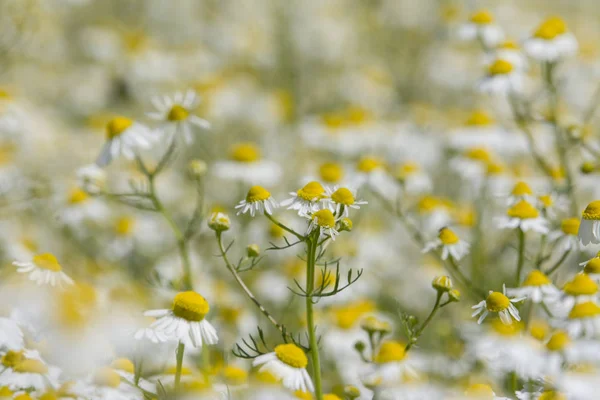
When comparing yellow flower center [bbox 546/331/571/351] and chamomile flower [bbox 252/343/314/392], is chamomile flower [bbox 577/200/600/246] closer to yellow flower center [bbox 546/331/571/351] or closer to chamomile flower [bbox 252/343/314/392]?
yellow flower center [bbox 546/331/571/351]

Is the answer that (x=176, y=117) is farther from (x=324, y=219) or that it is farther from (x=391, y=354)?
(x=391, y=354)

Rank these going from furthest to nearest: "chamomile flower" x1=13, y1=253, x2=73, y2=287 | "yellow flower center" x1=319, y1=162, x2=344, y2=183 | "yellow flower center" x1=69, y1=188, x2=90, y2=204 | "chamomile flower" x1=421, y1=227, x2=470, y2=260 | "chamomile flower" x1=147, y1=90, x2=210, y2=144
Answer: "yellow flower center" x1=69, y1=188, x2=90, y2=204 → "yellow flower center" x1=319, y1=162, x2=344, y2=183 → "chamomile flower" x1=147, y1=90, x2=210, y2=144 → "chamomile flower" x1=421, y1=227, x2=470, y2=260 → "chamomile flower" x1=13, y1=253, x2=73, y2=287

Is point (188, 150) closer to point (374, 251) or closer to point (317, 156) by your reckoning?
point (317, 156)

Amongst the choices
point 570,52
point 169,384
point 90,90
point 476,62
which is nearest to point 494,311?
point 169,384

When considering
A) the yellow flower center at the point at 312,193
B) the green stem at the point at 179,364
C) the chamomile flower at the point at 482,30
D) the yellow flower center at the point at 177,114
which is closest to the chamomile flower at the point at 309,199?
the yellow flower center at the point at 312,193

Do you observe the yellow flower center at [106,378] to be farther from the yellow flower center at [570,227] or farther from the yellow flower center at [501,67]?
the yellow flower center at [501,67]

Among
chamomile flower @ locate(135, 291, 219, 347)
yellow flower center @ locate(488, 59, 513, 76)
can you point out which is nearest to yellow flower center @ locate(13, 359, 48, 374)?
chamomile flower @ locate(135, 291, 219, 347)
